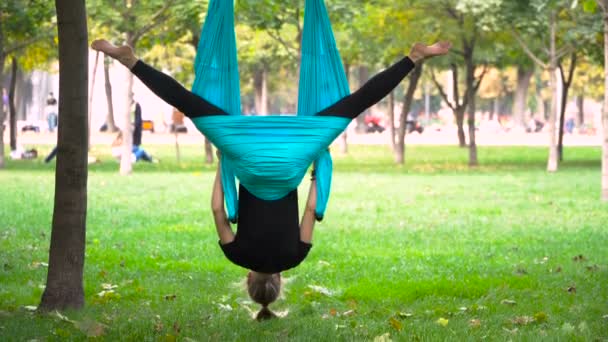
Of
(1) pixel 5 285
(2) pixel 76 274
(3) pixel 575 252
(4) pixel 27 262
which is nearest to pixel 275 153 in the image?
→ (2) pixel 76 274

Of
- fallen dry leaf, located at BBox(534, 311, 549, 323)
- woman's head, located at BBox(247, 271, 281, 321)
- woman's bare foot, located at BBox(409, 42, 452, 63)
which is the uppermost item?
woman's bare foot, located at BBox(409, 42, 452, 63)

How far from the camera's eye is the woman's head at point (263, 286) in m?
7.45

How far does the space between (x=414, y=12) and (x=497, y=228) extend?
16225mm

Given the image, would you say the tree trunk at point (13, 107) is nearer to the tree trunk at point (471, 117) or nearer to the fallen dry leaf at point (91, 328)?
the tree trunk at point (471, 117)

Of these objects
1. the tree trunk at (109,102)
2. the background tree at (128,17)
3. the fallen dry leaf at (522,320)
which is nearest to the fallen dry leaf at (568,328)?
the fallen dry leaf at (522,320)

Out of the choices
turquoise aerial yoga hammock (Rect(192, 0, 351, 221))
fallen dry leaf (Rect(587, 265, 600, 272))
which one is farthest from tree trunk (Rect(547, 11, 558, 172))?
turquoise aerial yoga hammock (Rect(192, 0, 351, 221))

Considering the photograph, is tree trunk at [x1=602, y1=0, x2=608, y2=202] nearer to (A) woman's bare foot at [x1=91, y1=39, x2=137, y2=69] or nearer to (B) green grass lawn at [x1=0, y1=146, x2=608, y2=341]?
(B) green grass lawn at [x1=0, y1=146, x2=608, y2=341]

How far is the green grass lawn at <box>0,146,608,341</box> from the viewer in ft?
26.1

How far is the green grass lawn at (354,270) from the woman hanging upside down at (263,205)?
0.64 m

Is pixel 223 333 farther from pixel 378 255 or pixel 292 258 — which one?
pixel 378 255

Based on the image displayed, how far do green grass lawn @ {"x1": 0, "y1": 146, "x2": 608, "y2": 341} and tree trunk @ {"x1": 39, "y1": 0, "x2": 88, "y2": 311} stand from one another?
0.36 metres

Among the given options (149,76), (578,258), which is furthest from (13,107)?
(149,76)

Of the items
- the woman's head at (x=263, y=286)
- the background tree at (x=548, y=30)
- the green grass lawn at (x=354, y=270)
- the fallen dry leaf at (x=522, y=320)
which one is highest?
the background tree at (x=548, y=30)

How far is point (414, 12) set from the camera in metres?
31.1
